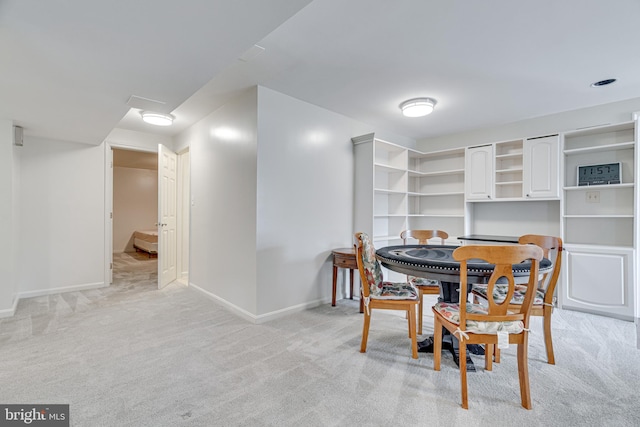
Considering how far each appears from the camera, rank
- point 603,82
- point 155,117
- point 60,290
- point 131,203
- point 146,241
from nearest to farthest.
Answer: point 603,82, point 155,117, point 60,290, point 146,241, point 131,203

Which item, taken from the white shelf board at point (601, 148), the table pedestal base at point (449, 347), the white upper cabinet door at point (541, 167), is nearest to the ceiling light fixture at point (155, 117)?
the table pedestal base at point (449, 347)

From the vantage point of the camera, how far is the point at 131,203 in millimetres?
8500

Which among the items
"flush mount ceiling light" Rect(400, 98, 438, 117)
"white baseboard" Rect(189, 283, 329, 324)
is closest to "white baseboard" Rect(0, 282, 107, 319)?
"white baseboard" Rect(189, 283, 329, 324)

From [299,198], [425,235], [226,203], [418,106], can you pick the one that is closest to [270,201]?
[299,198]

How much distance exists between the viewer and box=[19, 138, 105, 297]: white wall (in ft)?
12.6

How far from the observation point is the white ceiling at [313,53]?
148 cm

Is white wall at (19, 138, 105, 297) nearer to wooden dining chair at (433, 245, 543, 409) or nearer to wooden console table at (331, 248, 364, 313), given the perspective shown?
wooden console table at (331, 248, 364, 313)

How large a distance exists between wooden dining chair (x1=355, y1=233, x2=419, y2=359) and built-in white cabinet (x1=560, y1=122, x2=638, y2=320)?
240 centimetres

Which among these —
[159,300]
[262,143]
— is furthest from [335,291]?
[159,300]

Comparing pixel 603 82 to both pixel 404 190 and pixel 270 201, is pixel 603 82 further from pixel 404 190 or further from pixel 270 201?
pixel 270 201

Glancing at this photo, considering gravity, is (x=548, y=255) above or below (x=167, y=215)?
below

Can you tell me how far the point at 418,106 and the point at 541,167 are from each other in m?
1.84

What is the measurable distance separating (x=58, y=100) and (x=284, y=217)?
2.22 metres

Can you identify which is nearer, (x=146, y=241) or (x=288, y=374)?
(x=288, y=374)
